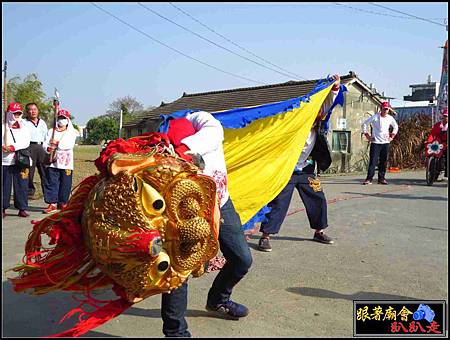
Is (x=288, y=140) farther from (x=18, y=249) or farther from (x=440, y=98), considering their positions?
(x=440, y=98)

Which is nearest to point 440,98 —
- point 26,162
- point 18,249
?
point 26,162

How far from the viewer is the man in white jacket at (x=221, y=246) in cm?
279

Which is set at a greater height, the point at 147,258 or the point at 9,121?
the point at 9,121

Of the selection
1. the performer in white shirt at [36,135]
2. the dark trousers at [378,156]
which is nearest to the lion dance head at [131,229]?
the performer in white shirt at [36,135]

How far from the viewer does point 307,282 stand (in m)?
4.01

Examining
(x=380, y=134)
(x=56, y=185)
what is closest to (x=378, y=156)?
(x=380, y=134)

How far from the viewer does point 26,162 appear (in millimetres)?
7047

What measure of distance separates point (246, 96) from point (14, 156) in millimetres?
13716

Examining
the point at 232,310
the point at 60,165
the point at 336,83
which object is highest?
the point at 336,83

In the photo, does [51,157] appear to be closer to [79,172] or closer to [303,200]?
[303,200]

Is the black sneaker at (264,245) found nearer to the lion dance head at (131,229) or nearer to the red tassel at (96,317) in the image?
the lion dance head at (131,229)

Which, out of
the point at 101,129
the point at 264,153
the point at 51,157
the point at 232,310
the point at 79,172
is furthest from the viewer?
the point at 101,129

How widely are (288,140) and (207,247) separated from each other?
259 centimetres

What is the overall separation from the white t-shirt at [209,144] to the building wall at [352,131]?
582 inches
